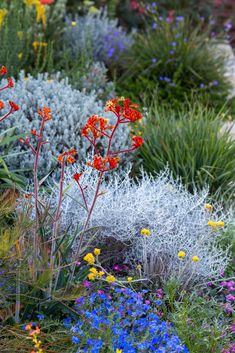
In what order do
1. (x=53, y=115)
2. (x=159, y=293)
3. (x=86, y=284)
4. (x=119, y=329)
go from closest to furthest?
(x=119, y=329) → (x=86, y=284) → (x=159, y=293) → (x=53, y=115)

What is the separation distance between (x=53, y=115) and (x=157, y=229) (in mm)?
1361

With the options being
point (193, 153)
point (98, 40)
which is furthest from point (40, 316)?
point (98, 40)

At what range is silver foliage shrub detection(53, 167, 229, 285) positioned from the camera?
3.39 m

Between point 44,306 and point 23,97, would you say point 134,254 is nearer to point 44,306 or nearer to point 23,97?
point 44,306

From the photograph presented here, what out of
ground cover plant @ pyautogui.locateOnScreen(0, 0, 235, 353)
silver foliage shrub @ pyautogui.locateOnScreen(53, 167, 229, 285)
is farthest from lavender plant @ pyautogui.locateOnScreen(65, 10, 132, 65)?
silver foliage shrub @ pyautogui.locateOnScreen(53, 167, 229, 285)

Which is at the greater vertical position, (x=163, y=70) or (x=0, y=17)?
(x=0, y=17)

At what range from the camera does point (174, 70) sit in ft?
22.3

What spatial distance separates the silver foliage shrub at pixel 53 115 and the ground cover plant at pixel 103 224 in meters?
0.01

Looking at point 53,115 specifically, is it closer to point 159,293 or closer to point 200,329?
point 159,293

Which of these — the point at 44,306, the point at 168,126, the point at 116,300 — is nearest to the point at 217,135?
the point at 168,126

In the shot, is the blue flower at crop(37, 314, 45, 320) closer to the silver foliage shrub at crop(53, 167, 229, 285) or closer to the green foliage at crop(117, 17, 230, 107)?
the silver foliage shrub at crop(53, 167, 229, 285)

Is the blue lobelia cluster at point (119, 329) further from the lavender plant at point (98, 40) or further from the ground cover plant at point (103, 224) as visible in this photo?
the lavender plant at point (98, 40)

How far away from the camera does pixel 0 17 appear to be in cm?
568

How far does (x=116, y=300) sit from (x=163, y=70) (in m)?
3.95
